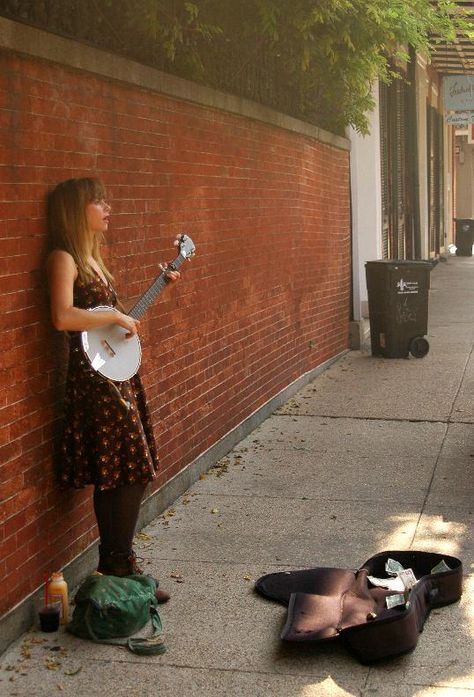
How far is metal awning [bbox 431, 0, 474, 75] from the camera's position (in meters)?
21.2

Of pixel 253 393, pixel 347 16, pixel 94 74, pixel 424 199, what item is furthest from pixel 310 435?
pixel 424 199

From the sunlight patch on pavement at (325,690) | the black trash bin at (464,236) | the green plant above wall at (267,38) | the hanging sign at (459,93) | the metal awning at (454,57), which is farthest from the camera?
the black trash bin at (464,236)

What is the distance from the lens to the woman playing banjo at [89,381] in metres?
5.17

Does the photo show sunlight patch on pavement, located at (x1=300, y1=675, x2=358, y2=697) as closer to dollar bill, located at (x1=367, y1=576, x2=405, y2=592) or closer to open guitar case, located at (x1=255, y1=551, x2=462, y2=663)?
open guitar case, located at (x1=255, y1=551, x2=462, y2=663)

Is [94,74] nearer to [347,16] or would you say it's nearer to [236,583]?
[236,583]

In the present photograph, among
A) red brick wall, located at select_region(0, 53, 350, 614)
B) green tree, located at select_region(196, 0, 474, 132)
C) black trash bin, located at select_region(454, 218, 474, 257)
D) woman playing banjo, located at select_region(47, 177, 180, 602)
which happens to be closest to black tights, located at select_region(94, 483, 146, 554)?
woman playing banjo, located at select_region(47, 177, 180, 602)

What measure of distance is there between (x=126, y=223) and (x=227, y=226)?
2184 millimetres

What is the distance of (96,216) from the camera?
17.3 feet

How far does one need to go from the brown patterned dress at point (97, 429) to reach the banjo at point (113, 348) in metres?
0.04

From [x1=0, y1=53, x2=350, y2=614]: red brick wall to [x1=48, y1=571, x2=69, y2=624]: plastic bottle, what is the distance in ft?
0.29

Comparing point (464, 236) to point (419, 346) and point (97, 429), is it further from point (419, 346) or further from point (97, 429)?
point (97, 429)

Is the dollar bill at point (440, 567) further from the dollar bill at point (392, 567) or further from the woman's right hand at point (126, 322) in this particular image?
the woman's right hand at point (126, 322)

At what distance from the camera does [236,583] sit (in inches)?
226

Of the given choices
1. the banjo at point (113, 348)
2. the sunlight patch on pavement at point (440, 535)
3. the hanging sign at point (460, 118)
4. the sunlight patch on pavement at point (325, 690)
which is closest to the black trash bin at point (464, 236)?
the hanging sign at point (460, 118)
